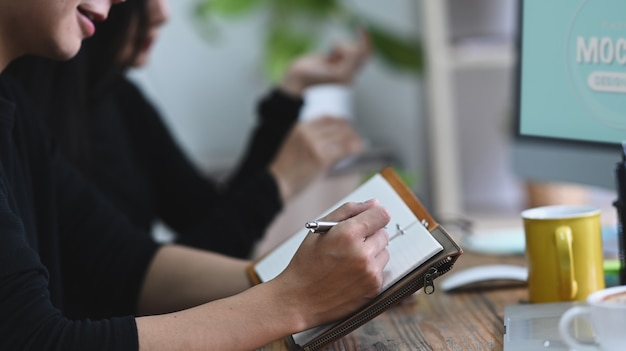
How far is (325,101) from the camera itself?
2.54 meters

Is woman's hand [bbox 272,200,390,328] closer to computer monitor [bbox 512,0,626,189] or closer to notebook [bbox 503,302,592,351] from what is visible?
notebook [bbox 503,302,592,351]

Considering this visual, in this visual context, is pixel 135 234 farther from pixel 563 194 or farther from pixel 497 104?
pixel 497 104

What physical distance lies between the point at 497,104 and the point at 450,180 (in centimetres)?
38

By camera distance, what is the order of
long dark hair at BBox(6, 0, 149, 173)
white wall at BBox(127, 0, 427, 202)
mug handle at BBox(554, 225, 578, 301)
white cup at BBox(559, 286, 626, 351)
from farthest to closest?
white wall at BBox(127, 0, 427, 202)
long dark hair at BBox(6, 0, 149, 173)
mug handle at BBox(554, 225, 578, 301)
white cup at BBox(559, 286, 626, 351)

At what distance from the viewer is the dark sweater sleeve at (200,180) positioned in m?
1.52

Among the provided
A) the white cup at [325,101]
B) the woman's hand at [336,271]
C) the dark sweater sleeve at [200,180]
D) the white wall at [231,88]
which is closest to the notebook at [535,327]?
the woman's hand at [336,271]

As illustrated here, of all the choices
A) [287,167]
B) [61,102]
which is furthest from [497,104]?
[61,102]

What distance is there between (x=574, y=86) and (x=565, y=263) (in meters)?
0.22

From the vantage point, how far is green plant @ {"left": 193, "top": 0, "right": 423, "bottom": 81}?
8.38ft

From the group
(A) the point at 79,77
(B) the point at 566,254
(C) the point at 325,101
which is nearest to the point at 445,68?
(C) the point at 325,101

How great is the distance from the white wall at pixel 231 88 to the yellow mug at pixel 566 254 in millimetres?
1786

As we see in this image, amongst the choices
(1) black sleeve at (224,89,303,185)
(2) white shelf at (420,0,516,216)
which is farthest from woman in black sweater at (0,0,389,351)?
(2) white shelf at (420,0,516,216)

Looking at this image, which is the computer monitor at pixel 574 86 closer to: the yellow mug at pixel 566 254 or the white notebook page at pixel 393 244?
the yellow mug at pixel 566 254

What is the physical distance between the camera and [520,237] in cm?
Result: 137
